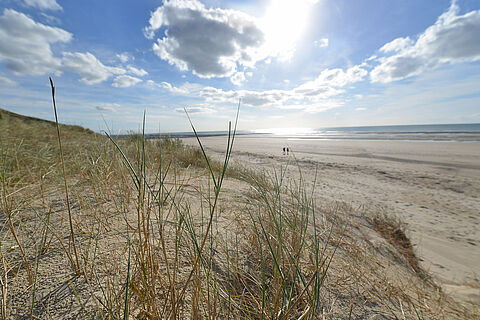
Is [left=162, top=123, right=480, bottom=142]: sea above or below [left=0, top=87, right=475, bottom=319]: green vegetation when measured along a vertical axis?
above

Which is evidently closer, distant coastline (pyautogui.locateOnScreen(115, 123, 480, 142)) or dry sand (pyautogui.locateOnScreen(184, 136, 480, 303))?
dry sand (pyautogui.locateOnScreen(184, 136, 480, 303))

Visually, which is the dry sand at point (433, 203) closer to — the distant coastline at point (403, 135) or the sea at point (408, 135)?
the distant coastline at point (403, 135)

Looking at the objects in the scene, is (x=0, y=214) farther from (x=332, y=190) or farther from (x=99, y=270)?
(x=332, y=190)

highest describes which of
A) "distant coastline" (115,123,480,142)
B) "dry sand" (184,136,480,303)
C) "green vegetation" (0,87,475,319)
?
"distant coastline" (115,123,480,142)

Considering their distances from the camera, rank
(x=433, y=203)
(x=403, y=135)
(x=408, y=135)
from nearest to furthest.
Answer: (x=433, y=203), (x=408, y=135), (x=403, y=135)

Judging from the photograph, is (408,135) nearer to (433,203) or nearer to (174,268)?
(433,203)

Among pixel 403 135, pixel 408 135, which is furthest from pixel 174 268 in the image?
pixel 403 135

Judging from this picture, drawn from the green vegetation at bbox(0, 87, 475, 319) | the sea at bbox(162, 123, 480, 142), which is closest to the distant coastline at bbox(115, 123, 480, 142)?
the sea at bbox(162, 123, 480, 142)

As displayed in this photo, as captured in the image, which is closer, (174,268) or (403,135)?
(174,268)

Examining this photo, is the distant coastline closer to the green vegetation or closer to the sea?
the sea

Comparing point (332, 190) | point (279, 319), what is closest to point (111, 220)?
point (279, 319)

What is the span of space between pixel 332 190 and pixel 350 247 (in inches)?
138

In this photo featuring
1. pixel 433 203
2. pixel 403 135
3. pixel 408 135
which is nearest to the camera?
pixel 433 203

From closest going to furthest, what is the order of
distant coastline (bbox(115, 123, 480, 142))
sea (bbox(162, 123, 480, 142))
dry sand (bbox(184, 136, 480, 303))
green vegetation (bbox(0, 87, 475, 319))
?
green vegetation (bbox(0, 87, 475, 319)) < dry sand (bbox(184, 136, 480, 303)) < distant coastline (bbox(115, 123, 480, 142)) < sea (bbox(162, 123, 480, 142))
